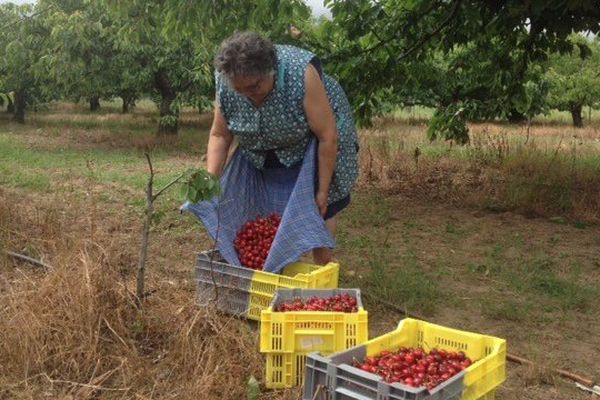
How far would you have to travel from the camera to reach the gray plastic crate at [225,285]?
11.8 ft

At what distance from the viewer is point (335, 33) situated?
693 cm

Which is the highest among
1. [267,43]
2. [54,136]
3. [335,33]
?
[335,33]

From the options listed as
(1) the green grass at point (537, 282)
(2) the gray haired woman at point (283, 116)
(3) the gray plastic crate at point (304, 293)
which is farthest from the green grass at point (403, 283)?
(3) the gray plastic crate at point (304, 293)

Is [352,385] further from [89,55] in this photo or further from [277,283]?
[89,55]

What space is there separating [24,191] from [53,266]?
17.4 feet

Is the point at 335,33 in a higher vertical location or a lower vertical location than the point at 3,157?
higher

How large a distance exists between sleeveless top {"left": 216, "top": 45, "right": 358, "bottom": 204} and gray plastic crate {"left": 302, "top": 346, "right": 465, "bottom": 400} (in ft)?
5.07

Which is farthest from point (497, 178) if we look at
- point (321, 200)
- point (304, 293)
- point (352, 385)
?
point (352, 385)

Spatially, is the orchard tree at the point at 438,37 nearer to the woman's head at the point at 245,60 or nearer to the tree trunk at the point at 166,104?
the woman's head at the point at 245,60

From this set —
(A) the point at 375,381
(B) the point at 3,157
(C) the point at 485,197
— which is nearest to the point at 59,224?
(A) the point at 375,381

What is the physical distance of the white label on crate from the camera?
2.92m

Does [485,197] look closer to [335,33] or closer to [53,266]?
[335,33]

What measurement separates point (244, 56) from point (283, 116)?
0.51 metres

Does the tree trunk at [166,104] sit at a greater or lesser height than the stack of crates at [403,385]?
greater
